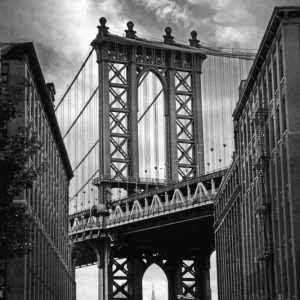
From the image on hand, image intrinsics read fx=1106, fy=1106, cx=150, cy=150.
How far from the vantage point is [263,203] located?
7456cm

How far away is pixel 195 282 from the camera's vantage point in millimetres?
181250

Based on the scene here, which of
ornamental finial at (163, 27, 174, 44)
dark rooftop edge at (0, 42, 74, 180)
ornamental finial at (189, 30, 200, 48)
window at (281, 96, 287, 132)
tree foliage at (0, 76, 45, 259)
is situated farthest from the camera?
ornamental finial at (163, 27, 174, 44)

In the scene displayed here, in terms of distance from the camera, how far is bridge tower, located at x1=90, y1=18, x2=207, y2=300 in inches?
6260

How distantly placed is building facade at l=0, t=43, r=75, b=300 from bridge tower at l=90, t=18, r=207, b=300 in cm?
2364

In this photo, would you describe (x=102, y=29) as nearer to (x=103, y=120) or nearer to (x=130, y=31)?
(x=130, y=31)

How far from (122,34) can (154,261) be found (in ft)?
124

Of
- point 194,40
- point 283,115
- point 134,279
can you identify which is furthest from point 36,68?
point 134,279

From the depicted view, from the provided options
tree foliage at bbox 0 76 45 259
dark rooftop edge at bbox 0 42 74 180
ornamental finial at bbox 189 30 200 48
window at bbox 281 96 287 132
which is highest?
ornamental finial at bbox 189 30 200 48

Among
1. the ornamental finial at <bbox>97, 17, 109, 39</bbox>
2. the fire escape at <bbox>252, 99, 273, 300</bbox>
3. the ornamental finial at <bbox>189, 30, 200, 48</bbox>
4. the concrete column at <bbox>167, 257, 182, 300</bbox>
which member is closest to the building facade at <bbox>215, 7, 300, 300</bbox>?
the fire escape at <bbox>252, 99, 273, 300</bbox>

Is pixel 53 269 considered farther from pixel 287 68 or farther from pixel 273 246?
pixel 287 68

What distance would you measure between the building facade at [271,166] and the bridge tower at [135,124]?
62008mm

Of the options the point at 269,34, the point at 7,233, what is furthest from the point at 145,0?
the point at 7,233

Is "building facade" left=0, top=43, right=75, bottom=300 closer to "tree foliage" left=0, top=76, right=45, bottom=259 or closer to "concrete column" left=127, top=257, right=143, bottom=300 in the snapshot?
"tree foliage" left=0, top=76, right=45, bottom=259

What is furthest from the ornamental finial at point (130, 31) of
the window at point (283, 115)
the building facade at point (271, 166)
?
the window at point (283, 115)
